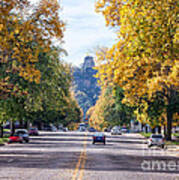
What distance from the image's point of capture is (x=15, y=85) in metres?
34.6

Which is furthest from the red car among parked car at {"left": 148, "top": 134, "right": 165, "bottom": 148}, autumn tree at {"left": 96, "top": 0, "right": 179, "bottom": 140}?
autumn tree at {"left": 96, "top": 0, "right": 179, "bottom": 140}

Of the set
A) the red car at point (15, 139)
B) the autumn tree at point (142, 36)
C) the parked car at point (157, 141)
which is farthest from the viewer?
the red car at point (15, 139)

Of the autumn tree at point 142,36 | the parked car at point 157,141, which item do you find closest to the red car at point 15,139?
the parked car at point 157,141

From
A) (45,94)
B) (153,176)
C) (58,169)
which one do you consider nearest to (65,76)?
(45,94)

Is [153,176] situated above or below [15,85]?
below

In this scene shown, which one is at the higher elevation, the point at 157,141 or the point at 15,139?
the point at 157,141

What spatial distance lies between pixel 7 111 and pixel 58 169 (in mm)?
26051

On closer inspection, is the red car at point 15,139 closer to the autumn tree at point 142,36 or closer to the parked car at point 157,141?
the parked car at point 157,141

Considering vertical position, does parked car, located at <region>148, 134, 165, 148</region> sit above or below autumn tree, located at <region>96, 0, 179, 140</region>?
below

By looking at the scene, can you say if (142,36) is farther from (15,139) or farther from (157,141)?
(15,139)

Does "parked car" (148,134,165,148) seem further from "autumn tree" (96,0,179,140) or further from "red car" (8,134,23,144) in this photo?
"red car" (8,134,23,144)

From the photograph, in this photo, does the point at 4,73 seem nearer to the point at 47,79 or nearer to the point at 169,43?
the point at 47,79

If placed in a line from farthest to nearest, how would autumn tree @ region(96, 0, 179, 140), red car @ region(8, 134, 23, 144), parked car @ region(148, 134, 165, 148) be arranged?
red car @ region(8, 134, 23, 144) < parked car @ region(148, 134, 165, 148) < autumn tree @ region(96, 0, 179, 140)

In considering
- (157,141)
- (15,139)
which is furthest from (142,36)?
(15,139)
